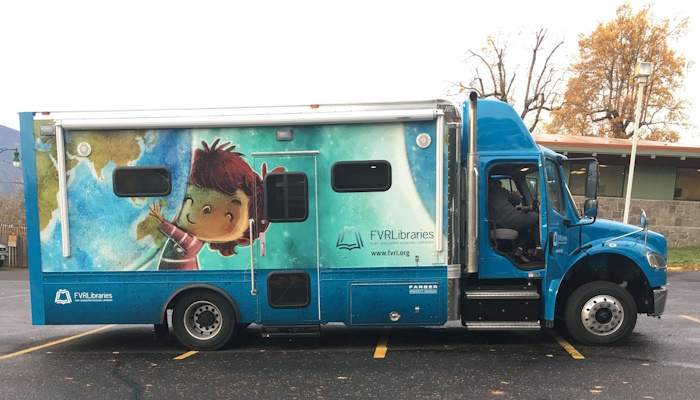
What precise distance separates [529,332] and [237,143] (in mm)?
4766

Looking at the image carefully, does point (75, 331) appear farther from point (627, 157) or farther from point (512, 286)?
point (627, 157)

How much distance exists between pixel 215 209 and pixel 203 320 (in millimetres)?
1418

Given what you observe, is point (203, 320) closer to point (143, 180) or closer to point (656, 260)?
point (143, 180)

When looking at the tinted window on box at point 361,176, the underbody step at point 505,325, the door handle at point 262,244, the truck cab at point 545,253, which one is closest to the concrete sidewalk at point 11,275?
the door handle at point 262,244

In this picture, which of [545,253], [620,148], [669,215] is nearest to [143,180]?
[545,253]

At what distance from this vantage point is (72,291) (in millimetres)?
5797

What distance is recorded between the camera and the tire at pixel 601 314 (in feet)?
18.9

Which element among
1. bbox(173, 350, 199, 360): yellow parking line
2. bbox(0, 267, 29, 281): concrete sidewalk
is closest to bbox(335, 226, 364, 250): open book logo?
bbox(173, 350, 199, 360): yellow parking line

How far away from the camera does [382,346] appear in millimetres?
6109

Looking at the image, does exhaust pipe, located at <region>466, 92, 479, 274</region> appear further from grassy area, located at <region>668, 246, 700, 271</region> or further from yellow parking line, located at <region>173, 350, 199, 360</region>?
grassy area, located at <region>668, 246, 700, 271</region>

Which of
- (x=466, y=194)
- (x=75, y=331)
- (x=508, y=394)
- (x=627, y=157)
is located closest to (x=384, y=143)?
(x=466, y=194)

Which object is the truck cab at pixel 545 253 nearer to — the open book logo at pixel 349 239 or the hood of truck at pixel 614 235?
the hood of truck at pixel 614 235

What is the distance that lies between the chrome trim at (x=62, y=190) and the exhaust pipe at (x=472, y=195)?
478 cm

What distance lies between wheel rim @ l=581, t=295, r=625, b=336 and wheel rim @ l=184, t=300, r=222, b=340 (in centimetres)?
447
